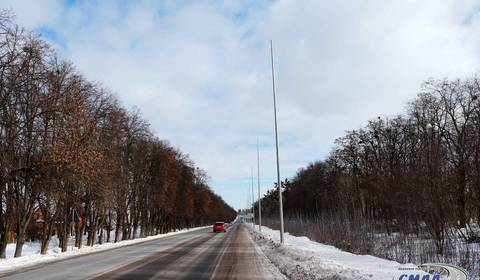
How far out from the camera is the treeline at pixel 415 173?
78.0 feet

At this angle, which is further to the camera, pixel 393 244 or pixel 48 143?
pixel 48 143

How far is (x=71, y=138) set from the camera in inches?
981

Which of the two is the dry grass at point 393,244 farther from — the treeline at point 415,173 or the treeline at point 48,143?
the treeline at point 48,143

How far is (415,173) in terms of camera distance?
25750 millimetres

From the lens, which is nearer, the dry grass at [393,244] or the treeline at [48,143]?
the dry grass at [393,244]

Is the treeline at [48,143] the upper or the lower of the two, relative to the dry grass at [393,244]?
upper

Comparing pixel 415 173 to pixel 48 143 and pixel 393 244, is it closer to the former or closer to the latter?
pixel 393 244

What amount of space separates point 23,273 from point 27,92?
1221cm

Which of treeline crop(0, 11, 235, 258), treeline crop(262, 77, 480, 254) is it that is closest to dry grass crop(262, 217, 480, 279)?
treeline crop(262, 77, 480, 254)

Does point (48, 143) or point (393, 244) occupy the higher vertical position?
point (48, 143)

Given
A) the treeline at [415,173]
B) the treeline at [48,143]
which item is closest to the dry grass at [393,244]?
the treeline at [415,173]

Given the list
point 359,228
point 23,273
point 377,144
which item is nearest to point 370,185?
point 377,144

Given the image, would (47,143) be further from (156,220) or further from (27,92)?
(156,220)

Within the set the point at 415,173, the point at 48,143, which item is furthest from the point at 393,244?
the point at 48,143
